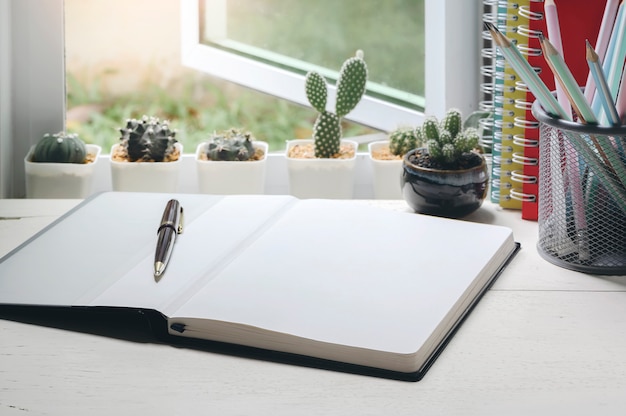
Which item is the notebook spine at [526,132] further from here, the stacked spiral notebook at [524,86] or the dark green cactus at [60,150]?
the dark green cactus at [60,150]

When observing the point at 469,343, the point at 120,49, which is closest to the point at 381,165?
the point at 120,49

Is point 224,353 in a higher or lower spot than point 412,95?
lower

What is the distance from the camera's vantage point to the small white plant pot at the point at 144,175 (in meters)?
1.40

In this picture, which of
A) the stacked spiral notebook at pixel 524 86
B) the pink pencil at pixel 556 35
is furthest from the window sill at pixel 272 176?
the pink pencil at pixel 556 35

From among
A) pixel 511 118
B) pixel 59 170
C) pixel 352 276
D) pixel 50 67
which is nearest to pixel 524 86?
pixel 511 118

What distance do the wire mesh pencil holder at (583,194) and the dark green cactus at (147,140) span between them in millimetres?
643

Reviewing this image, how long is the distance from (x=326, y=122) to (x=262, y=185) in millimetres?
138

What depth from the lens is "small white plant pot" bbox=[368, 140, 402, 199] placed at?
145 cm

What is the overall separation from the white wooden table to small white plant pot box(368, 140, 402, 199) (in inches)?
24.3

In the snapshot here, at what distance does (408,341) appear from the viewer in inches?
28.5

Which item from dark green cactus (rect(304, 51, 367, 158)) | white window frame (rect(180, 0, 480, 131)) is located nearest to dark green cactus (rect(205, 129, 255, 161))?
dark green cactus (rect(304, 51, 367, 158))

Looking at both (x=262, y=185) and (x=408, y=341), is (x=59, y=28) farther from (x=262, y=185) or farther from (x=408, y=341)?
(x=408, y=341)

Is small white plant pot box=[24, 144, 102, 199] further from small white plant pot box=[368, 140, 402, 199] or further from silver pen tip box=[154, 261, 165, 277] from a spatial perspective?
silver pen tip box=[154, 261, 165, 277]

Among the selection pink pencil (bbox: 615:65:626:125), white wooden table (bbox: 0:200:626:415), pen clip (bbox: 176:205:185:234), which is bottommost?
white wooden table (bbox: 0:200:626:415)
